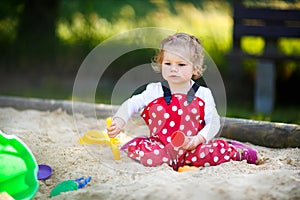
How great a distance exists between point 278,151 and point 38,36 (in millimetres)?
3369

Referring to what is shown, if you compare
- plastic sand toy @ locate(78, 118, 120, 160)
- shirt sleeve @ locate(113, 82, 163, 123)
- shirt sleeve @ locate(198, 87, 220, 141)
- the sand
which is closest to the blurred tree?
the sand

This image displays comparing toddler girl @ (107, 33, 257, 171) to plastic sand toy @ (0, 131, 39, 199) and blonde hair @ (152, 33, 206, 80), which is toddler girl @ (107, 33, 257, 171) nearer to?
blonde hair @ (152, 33, 206, 80)

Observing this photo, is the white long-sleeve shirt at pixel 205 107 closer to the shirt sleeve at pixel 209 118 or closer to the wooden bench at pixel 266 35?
the shirt sleeve at pixel 209 118

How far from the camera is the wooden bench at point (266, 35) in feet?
14.7

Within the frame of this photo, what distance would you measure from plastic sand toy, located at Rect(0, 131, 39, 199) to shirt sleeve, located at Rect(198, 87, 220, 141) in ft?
2.58

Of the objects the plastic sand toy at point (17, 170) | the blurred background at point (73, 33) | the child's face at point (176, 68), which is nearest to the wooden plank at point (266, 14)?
the blurred background at point (73, 33)

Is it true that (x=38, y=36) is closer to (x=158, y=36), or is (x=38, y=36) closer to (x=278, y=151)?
(x=158, y=36)

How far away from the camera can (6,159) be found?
6.42 feet

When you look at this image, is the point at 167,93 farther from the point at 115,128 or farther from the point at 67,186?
the point at 67,186

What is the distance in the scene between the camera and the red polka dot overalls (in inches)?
94.7

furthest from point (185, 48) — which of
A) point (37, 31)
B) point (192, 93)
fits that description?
point (37, 31)

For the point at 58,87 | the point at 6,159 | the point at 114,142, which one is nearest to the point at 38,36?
the point at 58,87

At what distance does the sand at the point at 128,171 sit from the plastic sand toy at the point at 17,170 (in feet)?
0.38

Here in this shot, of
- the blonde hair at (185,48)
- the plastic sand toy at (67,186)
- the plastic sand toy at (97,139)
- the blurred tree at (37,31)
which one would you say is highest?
the blurred tree at (37,31)
